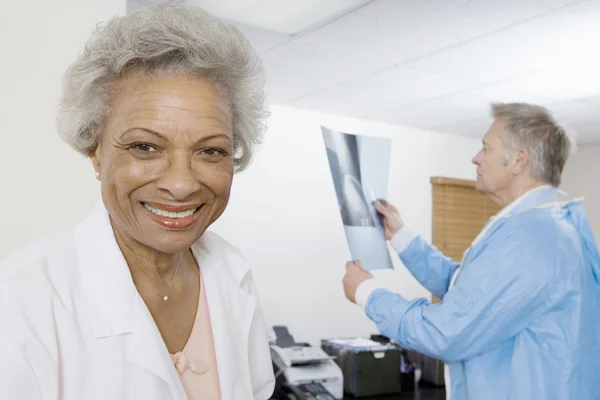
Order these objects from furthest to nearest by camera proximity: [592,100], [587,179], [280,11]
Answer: [587,179], [592,100], [280,11]

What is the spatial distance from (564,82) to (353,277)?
1849 mm

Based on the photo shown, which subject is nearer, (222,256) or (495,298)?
(222,256)

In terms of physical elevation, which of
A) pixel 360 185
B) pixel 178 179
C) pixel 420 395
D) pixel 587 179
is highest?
pixel 587 179

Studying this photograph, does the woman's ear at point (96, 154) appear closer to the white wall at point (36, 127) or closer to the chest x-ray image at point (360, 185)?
the white wall at point (36, 127)

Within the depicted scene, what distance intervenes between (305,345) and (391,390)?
1.76 ft

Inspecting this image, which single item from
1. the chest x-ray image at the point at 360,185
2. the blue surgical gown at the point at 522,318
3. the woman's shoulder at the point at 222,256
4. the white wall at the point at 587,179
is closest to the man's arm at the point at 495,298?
the blue surgical gown at the point at 522,318

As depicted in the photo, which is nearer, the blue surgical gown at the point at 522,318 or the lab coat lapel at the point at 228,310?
the lab coat lapel at the point at 228,310

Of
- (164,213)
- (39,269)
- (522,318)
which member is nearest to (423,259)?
(522,318)

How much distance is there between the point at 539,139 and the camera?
1875 mm

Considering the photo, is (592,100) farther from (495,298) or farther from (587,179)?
(495,298)

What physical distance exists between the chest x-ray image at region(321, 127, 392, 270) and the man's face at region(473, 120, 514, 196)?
13.8 inches

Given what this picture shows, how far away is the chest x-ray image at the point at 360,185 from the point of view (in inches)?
78.5

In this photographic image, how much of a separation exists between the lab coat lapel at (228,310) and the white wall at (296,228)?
2233 mm

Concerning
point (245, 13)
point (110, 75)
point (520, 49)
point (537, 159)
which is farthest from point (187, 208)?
point (520, 49)
